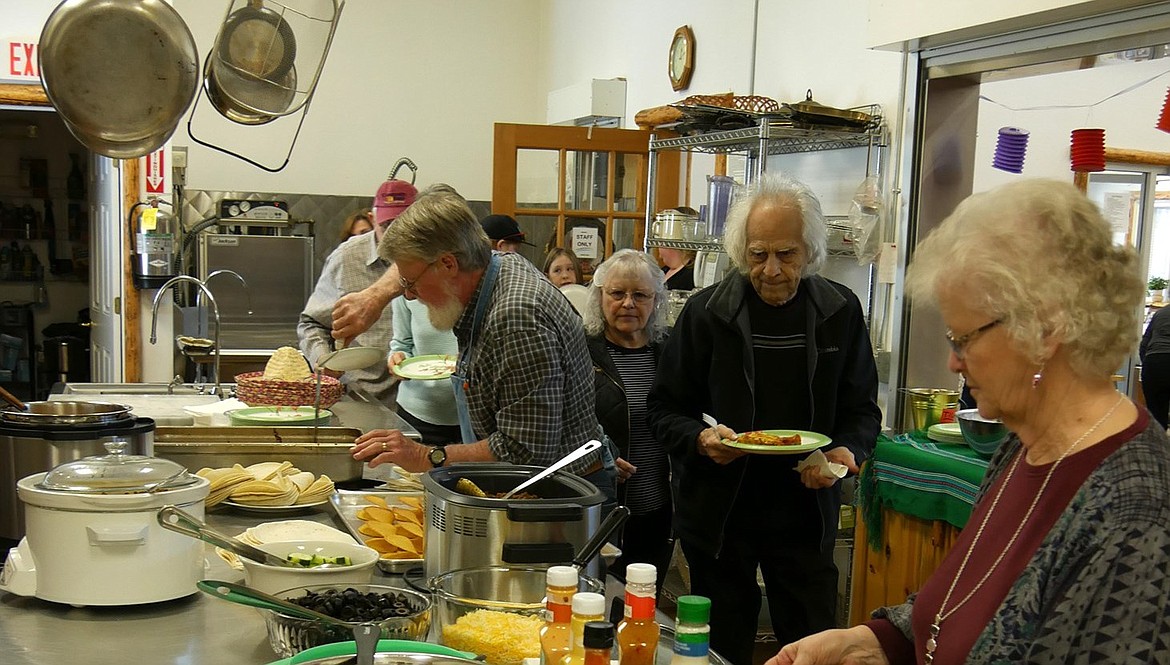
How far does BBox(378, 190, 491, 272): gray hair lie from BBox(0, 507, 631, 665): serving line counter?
1.02 meters

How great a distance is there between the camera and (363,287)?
4746 mm

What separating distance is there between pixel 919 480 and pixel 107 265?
5.12 metres

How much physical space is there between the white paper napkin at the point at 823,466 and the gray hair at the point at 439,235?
945mm

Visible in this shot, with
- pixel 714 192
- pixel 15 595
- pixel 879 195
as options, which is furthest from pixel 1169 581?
pixel 714 192

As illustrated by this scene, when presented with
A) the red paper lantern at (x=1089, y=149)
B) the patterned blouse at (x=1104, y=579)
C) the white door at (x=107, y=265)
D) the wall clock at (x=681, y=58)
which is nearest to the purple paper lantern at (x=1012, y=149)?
the red paper lantern at (x=1089, y=149)

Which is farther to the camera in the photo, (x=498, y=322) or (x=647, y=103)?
(x=647, y=103)

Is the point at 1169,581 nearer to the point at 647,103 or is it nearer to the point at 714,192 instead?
the point at 714,192

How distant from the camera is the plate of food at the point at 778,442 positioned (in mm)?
2689

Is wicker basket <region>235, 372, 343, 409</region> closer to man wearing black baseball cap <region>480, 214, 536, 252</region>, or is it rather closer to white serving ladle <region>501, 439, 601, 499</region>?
white serving ladle <region>501, 439, 601, 499</region>

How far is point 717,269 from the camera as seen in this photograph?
17.0ft

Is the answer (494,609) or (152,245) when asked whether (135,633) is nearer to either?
(494,609)

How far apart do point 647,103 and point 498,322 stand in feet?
14.6

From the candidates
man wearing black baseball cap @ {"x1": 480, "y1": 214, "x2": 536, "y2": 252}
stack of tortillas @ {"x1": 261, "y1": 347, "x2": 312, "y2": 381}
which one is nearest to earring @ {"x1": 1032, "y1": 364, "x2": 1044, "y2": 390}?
stack of tortillas @ {"x1": 261, "y1": 347, "x2": 312, "y2": 381}

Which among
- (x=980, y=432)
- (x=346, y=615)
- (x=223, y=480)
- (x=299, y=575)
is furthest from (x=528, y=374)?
(x=980, y=432)
